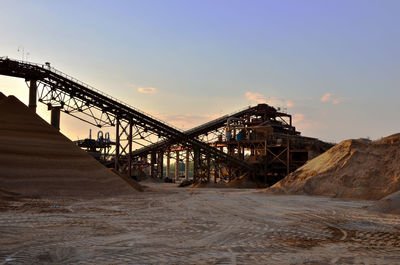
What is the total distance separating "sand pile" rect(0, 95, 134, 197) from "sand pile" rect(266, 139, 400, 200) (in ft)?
37.3

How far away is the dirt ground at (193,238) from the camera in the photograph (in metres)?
6.28

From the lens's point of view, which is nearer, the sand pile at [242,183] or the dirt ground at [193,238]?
the dirt ground at [193,238]

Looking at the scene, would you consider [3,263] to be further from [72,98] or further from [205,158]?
[205,158]

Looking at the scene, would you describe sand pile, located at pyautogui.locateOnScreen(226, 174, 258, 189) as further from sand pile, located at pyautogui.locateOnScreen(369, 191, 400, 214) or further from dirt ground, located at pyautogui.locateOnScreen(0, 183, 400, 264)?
dirt ground, located at pyautogui.locateOnScreen(0, 183, 400, 264)

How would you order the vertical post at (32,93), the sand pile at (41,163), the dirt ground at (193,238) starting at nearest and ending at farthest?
the dirt ground at (193,238) < the sand pile at (41,163) < the vertical post at (32,93)

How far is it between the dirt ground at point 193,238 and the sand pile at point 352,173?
930cm

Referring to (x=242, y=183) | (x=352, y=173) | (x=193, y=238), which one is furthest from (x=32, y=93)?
(x=193, y=238)

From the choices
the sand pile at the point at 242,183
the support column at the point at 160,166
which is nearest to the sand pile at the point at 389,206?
the sand pile at the point at 242,183

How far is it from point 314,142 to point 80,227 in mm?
32732

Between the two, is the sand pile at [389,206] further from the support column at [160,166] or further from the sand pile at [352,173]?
the support column at [160,166]

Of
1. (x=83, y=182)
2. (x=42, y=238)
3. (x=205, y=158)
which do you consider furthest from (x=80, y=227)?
(x=205, y=158)

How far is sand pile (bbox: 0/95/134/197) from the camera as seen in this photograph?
61.0ft

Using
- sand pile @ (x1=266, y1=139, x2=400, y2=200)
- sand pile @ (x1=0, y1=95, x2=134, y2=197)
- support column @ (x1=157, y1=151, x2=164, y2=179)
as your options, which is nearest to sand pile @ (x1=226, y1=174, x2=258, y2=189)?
support column @ (x1=157, y1=151, x2=164, y2=179)

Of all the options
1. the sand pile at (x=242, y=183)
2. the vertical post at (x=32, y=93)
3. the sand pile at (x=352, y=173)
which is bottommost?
the sand pile at (x=242, y=183)
